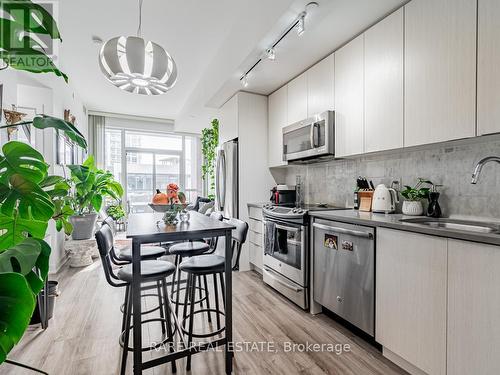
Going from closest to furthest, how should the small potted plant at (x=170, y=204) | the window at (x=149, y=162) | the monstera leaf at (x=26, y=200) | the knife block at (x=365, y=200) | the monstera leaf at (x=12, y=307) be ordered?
the monstera leaf at (x=12, y=307) < the monstera leaf at (x=26, y=200) < the small potted plant at (x=170, y=204) < the knife block at (x=365, y=200) < the window at (x=149, y=162)

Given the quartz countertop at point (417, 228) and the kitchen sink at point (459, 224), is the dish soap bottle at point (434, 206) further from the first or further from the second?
the quartz countertop at point (417, 228)

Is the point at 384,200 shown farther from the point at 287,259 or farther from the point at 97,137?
the point at 97,137

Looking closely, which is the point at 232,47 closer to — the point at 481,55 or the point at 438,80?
the point at 438,80

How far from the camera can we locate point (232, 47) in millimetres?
2752

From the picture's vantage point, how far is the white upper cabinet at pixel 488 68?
53.9 inches

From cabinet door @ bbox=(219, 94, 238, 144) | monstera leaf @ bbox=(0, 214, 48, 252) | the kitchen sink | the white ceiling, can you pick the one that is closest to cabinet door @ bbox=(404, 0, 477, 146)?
the white ceiling

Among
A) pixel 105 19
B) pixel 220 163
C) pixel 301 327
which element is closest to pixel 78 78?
pixel 105 19

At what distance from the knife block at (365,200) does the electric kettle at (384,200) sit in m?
0.10

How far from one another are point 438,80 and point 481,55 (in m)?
0.23

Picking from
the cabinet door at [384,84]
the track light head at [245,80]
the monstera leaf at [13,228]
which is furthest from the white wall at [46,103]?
the cabinet door at [384,84]

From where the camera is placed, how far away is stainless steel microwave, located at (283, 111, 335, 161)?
2.52m

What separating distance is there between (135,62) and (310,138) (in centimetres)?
174

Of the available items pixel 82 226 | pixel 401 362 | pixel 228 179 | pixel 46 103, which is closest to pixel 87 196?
pixel 82 226

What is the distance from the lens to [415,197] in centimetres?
202
